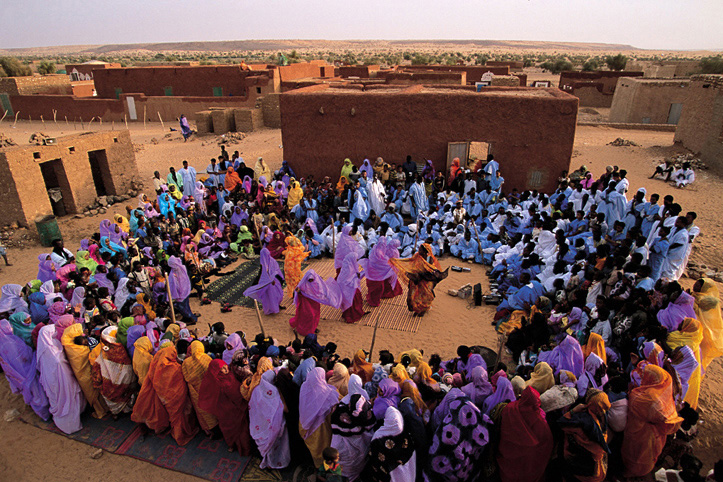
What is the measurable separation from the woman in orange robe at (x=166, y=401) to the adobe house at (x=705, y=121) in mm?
17468

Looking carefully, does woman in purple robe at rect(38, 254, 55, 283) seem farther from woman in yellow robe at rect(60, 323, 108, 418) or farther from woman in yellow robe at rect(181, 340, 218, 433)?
woman in yellow robe at rect(181, 340, 218, 433)

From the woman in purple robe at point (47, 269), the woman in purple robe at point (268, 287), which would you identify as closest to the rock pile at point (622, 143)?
the woman in purple robe at point (268, 287)

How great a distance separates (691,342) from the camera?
5.42 meters

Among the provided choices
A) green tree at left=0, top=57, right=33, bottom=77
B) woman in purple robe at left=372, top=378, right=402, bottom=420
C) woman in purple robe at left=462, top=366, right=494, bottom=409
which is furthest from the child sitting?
green tree at left=0, top=57, right=33, bottom=77

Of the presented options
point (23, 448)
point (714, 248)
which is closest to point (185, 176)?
point (23, 448)

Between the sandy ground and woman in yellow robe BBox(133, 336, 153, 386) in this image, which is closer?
the sandy ground

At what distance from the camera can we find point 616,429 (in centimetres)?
480

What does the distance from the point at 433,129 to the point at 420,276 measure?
6.49 meters

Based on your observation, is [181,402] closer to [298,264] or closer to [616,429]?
[298,264]

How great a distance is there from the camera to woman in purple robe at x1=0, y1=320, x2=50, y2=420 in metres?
6.08

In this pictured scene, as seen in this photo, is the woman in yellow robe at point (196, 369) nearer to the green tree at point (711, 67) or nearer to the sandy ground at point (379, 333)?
the sandy ground at point (379, 333)

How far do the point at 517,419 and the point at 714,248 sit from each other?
29.1 ft

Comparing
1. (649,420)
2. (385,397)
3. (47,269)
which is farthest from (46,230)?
(649,420)

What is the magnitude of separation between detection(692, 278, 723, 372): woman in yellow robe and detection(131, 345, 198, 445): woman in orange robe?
22.3 feet
